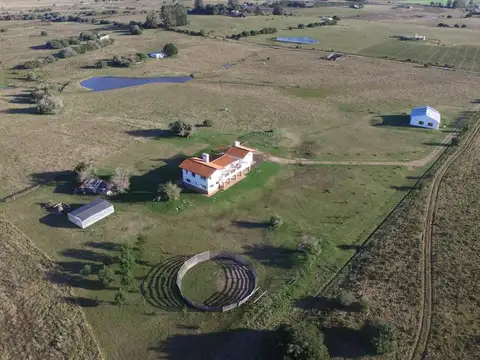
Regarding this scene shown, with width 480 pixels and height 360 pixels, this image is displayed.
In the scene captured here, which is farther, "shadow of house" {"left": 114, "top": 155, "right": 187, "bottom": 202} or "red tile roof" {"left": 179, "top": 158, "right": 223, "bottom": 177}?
"shadow of house" {"left": 114, "top": 155, "right": 187, "bottom": 202}

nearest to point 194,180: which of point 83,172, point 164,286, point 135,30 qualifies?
point 83,172

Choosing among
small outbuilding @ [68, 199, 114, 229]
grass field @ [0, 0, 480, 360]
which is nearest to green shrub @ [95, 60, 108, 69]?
grass field @ [0, 0, 480, 360]

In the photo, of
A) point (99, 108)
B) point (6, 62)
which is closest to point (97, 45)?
point (6, 62)

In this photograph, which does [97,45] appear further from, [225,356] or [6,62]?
[225,356]

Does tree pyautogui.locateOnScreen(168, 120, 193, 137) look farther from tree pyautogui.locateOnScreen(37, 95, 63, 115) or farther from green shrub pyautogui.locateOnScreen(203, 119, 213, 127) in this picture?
tree pyautogui.locateOnScreen(37, 95, 63, 115)

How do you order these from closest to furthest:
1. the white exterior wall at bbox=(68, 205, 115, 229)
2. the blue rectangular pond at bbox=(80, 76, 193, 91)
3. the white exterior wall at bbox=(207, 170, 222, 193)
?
the white exterior wall at bbox=(68, 205, 115, 229)
the white exterior wall at bbox=(207, 170, 222, 193)
the blue rectangular pond at bbox=(80, 76, 193, 91)

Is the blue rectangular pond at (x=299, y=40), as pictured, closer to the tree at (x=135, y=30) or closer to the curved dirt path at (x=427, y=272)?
the tree at (x=135, y=30)

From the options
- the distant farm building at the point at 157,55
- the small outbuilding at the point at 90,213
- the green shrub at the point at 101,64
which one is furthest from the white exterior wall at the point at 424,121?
the green shrub at the point at 101,64

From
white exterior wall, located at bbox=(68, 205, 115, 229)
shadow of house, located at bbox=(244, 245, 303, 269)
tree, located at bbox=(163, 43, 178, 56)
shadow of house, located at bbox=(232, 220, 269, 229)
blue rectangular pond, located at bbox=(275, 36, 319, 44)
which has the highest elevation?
blue rectangular pond, located at bbox=(275, 36, 319, 44)
